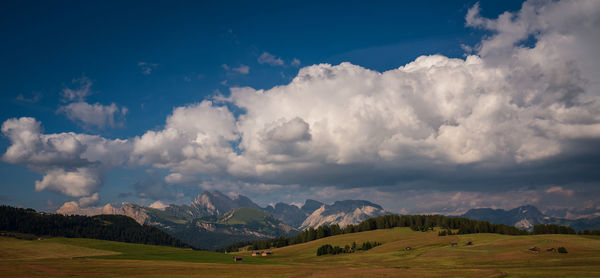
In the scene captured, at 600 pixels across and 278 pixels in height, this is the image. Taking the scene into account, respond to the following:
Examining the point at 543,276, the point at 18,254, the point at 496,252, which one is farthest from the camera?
the point at 18,254

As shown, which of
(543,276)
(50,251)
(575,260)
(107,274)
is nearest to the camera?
(543,276)

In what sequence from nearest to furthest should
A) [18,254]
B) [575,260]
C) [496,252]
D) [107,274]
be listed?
1. [107,274]
2. [575,260]
3. [496,252]
4. [18,254]

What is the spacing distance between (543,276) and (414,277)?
880 inches

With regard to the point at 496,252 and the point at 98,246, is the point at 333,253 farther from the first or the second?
the point at 98,246

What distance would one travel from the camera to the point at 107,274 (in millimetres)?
81188

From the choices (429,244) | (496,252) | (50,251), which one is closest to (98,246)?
(50,251)

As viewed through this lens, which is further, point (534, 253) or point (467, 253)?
point (467, 253)

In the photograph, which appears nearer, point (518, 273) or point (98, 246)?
point (518, 273)

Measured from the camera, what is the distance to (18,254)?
136 metres

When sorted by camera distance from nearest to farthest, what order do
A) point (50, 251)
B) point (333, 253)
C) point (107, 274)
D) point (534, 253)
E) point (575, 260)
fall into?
1. point (107, 274)
2. point (575, 260)
3. point (534, 253)
4. point (50, 251)
5. point (333, 253)

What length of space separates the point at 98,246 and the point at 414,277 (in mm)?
157148

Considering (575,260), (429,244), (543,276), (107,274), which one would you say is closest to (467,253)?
(575,260)

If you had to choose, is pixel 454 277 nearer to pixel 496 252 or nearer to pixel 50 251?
pixel 496 252

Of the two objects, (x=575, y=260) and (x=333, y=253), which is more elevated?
(x=575, y=260)
